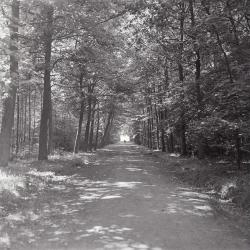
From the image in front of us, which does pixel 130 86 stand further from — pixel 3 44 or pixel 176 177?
pixel 3 44

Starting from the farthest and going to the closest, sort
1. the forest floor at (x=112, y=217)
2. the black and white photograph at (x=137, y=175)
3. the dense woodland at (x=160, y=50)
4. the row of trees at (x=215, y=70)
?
the dense woodland at (x=160, y=50) < the row of trees at (x=215, y=70) < the black and white photograph at (x=137, y=175) < the forest floor at (x=112, y=217)

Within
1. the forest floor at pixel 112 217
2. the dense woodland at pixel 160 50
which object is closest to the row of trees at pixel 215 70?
the dense woodland at pixel 160 50

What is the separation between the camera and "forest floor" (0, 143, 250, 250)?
280 inches

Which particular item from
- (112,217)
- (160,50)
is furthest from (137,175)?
(160,50)

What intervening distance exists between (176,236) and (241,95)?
6722 mm

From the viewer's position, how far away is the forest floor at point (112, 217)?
7.12 meters


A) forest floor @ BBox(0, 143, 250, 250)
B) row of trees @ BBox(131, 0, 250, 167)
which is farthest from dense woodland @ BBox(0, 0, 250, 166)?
forest floor @ BBox(0, 143, 250, 250)

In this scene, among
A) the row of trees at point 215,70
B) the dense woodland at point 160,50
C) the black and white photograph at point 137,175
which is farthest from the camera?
the dense woodland at point 160,50

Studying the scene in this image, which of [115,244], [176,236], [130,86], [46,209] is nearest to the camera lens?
[115,244]

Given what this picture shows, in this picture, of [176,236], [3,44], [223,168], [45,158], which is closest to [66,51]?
[45,158]

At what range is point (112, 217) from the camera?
9.18m

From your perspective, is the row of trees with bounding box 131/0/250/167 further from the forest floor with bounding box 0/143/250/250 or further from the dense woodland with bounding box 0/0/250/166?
the forest floor with bounding box 0/143/250/250

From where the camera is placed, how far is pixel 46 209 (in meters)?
10.3

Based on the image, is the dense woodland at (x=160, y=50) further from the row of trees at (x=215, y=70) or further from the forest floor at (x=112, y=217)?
the forest floor at (x=112, y=217)
